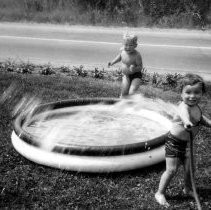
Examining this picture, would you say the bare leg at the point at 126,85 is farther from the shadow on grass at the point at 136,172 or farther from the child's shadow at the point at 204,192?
the child's shadow at the point at 204,192

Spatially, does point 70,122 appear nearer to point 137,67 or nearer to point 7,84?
point 137,67

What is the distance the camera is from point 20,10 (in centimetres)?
2077

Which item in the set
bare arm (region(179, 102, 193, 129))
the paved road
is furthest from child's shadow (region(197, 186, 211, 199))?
the paved road

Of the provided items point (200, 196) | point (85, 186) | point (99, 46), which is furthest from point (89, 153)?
point (99, 46)

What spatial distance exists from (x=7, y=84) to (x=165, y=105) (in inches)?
127

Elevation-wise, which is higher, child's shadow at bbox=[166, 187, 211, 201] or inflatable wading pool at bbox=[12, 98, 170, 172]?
inflatable wading pool at bbox=[12, 98, 170, 172]

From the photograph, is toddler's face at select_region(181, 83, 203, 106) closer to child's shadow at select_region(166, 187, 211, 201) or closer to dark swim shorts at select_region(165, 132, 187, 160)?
dark swim shorts at select_region(165, 132, 187, 160)

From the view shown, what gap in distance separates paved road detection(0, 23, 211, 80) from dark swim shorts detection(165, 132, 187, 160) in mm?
6204

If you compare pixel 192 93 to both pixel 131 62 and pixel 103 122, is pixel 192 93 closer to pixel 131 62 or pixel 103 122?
pixel 131 62

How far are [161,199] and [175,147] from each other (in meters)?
0.55

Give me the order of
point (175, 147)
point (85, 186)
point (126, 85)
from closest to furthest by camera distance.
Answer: point (175, 147) → point (85, 186) → point (126, 85)

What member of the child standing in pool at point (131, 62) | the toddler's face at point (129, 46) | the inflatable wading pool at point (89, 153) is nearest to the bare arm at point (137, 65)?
the child standing in pool at point (131, 62)

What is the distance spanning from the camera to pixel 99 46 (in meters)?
14.1

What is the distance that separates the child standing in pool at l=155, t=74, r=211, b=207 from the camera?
13.7ft
